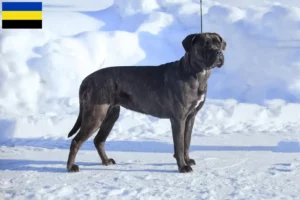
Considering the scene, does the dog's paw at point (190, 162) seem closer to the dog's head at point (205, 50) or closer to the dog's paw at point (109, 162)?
the dog's paw at point (109, 162)

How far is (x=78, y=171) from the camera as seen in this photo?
13.9ft

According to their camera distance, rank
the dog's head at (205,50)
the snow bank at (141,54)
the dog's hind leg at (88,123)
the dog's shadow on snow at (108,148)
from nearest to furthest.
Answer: the dog's head at (205,50) → the dog's hind leg at (88,123) → the dog's shadow on snow at (108,148) → the snow bank at (141,54)

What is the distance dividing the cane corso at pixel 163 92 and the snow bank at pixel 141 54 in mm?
2434

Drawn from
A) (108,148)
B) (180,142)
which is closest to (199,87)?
(180,142)

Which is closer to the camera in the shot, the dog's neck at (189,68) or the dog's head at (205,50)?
the dog's head at (205,50)

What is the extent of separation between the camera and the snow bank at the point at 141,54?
307 inches

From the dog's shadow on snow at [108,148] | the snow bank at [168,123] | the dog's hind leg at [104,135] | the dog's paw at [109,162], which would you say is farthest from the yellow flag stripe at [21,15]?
the dog's paw at [109,162]

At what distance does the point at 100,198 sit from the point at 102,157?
1.28 m

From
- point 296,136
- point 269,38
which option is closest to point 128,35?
point 269,38

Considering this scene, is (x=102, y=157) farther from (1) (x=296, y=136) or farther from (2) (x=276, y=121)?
(2) (x=276, y=121)

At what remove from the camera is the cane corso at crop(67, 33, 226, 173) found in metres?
4.02

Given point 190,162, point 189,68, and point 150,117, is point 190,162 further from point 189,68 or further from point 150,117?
point 150,117

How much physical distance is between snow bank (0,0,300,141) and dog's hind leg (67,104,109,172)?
2.33m

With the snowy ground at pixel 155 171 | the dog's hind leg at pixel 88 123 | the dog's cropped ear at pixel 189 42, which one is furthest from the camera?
the dog's hind leg at pixel 88 123
